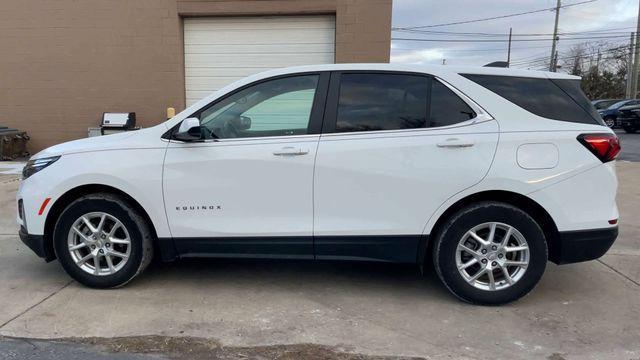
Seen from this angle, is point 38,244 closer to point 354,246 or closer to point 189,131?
point 189,131

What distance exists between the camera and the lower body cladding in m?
4.00

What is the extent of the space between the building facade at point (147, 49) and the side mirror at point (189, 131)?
692cm

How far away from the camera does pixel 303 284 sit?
4.61 m

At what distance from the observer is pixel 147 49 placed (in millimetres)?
11234

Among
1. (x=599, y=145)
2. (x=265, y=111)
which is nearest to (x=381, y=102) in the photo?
(x=265, y=111)

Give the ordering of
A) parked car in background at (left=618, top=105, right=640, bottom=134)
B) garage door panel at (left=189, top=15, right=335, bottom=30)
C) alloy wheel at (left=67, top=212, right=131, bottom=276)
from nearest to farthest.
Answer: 1. alloy wheel at (left=67, top=212, right=131, bottom=276)
2. garage door panel at (left=189, top=15, right=335, bottom=30)
3. parked car in background at (left=618, top=105, right=640, bottom=134)

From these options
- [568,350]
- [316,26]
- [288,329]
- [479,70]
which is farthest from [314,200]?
[316,26]

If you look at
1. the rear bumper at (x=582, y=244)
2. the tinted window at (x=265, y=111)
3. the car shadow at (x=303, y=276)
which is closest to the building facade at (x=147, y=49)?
the car shadow at (x=303, y=276)

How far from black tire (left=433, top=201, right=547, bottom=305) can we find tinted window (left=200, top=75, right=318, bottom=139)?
135 centimetres

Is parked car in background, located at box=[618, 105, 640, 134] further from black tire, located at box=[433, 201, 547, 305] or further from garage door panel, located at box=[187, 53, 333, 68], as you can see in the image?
black tire, located at box=[433, 201, 547, 305]

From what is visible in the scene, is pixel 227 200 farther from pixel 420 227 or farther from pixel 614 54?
pixel 614 54

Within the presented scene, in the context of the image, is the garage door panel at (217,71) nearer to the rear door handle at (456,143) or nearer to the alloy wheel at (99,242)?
the alloy wheel at (99,242)

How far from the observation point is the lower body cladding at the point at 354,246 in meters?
4.00

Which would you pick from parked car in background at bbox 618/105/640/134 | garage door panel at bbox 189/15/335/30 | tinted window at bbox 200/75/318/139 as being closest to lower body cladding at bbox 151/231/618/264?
tinted window at bbox 200/75/318/139
